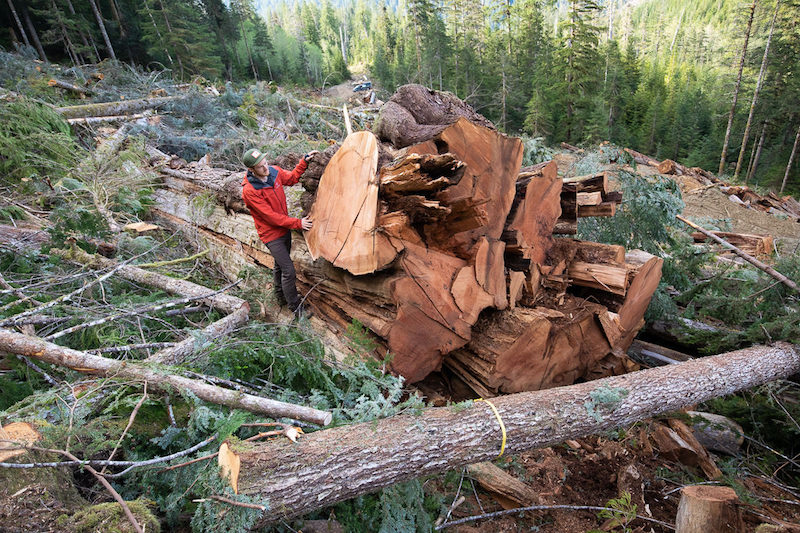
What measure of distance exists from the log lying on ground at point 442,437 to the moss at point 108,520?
Result: 0.31 metres

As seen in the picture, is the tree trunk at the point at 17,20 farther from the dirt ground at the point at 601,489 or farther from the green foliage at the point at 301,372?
the dirt ground at the point at 601,489

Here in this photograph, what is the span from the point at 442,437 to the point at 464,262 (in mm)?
1255

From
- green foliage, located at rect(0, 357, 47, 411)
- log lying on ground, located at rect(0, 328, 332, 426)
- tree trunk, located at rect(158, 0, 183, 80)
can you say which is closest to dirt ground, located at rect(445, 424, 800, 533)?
log lying on ground, located at rect(0, 328, 332, 426)

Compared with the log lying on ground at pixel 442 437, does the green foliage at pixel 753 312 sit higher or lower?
lower

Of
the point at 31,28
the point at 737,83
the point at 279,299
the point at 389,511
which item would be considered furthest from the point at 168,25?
the point at 737,83

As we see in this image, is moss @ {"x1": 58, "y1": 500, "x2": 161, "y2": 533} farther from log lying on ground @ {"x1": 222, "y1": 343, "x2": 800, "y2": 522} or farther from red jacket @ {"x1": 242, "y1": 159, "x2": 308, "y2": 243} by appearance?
red jacket @ {"x1": 242, "y1": 159, "x2": 308, "y2": 243}

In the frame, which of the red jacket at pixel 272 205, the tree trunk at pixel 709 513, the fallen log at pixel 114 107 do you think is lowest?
the tree trunk at pixel 709 513

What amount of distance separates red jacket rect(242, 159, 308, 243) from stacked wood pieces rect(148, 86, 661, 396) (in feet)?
0.65

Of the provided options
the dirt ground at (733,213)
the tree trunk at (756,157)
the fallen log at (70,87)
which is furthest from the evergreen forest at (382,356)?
the tree trunk at (756,157)

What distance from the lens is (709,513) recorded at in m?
1.80

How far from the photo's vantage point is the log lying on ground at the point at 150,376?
78.0 inches

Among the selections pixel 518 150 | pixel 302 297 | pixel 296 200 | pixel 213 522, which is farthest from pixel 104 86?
pixel 213 522

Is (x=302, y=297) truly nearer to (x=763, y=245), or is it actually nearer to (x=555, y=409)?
(x=555, y=409)

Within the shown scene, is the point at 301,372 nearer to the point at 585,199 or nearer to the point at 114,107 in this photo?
the point at 585,199
